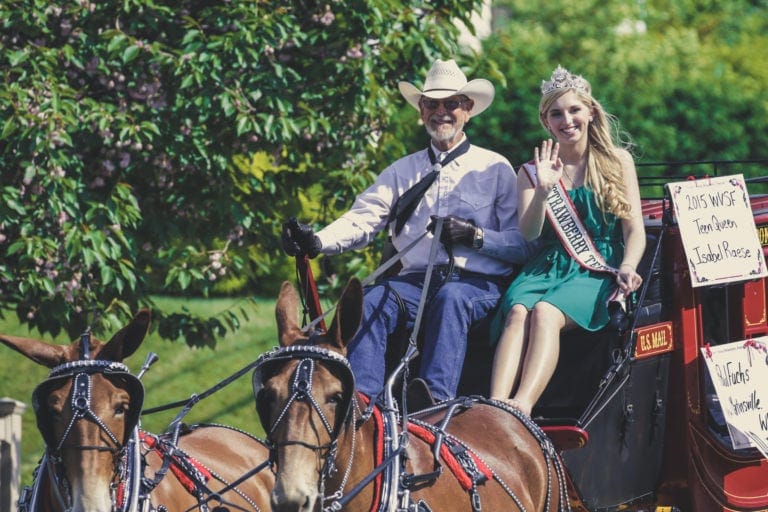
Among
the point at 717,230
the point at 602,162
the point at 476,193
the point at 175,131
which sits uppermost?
the point at 175,131

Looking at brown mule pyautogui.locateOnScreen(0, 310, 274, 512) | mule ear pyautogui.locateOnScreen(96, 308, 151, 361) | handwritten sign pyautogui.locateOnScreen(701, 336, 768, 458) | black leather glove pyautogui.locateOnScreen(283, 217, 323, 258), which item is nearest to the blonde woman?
handwritten sign pyautogui.locateOnScreen(701, 336, 768, 458)

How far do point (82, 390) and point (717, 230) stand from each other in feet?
10.8

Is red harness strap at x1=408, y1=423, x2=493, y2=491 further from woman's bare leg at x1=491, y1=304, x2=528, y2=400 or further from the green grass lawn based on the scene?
the green grass lawn

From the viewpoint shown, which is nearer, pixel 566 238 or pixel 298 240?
pixel 298 240

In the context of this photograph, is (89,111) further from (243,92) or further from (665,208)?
(665,208)

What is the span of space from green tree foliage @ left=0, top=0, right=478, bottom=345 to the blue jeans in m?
2.43

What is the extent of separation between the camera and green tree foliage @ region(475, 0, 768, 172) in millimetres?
17219

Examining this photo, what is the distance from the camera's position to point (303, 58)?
888 centimetres

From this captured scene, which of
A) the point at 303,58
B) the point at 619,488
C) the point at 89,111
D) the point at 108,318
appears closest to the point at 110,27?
the point at 89,111

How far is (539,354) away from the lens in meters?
5.79

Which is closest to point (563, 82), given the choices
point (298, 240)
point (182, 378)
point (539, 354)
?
point (539, 354)

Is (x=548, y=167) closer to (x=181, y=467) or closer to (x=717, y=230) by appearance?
(x=717, y=230)

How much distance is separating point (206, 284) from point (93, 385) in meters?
4.03

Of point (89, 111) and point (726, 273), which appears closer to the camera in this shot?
point (726, 273)
